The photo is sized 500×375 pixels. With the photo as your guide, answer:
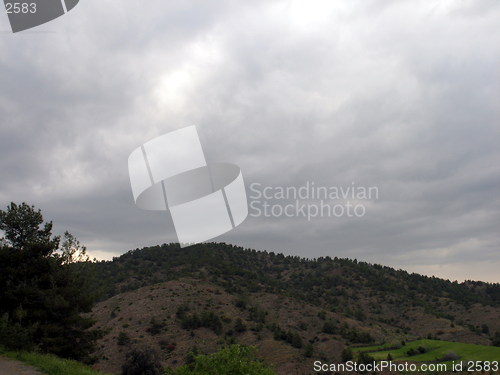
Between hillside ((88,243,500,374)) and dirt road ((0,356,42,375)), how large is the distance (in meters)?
17.8

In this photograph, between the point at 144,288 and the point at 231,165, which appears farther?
the point at 144,288

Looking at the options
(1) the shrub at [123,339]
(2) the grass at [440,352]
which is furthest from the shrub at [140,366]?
(2) the grass at [440,352]

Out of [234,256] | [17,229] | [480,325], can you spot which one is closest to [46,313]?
[17,229]

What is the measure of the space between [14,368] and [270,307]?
231 ft

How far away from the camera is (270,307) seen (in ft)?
280

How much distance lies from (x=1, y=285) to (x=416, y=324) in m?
84.5

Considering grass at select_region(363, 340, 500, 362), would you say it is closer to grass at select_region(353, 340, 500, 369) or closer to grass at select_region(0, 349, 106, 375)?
grass at select_region(353, 340, 500, 369)

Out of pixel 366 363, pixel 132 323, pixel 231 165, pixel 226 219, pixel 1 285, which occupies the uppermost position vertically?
pixel 231 165

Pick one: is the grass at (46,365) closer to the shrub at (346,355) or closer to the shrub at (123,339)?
the shrub at (123,339)

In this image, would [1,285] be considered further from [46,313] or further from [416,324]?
[416,324]

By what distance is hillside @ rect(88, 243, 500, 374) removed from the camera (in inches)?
2566

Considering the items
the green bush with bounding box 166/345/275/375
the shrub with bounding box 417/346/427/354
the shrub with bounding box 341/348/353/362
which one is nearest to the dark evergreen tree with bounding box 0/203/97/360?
the green bush with bounding box 166/345/275/375

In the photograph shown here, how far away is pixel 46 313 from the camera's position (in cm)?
3022

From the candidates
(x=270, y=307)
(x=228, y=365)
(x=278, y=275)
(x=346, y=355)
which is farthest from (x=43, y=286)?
(x=278, y=275)
